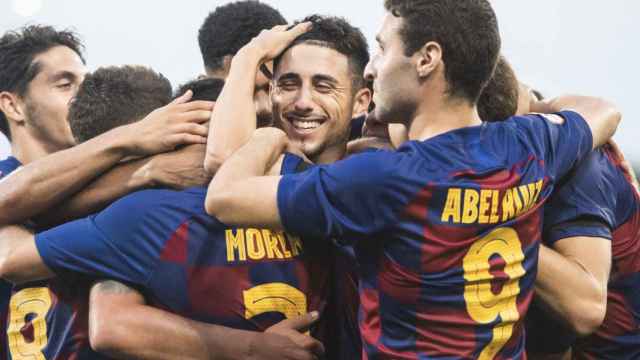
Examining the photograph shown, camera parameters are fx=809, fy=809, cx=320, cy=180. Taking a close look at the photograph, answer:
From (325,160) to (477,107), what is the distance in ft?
2.34

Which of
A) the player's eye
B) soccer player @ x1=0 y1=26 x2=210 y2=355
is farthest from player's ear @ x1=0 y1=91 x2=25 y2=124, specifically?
the player's eye

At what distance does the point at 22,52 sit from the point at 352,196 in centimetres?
252

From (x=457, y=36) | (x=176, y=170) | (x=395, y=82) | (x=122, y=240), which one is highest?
(x=457, y=36)

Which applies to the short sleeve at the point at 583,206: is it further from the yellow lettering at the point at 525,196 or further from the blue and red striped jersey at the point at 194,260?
the blue and red striped jersey at the point at 194,260

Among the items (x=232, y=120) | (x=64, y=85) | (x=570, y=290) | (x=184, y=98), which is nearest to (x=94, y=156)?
(x=184, y=98)

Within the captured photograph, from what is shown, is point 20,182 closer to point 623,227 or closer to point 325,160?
point 325,160

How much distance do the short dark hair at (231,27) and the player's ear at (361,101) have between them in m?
1.06

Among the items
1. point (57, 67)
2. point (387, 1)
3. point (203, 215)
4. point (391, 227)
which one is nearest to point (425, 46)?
point (387, 1)

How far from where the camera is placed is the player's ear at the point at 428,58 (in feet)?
6.99

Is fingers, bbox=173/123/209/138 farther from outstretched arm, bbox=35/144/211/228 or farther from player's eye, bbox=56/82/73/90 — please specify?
player's eye, bbox=56/82/73/90

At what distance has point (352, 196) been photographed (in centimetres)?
195

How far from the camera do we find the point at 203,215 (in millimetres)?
2254

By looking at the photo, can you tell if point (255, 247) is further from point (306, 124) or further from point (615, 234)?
point (615, 234)

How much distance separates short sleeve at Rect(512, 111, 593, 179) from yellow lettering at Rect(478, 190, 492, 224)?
22 cm
